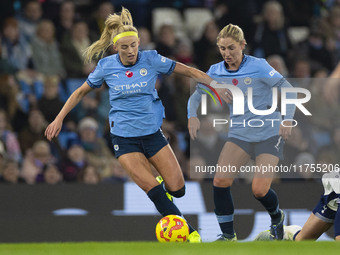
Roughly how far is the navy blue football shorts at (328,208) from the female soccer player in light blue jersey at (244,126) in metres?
0.51

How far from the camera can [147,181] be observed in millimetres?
8906

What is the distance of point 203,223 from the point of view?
450 inches

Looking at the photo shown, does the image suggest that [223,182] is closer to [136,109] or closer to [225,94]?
[225,94]

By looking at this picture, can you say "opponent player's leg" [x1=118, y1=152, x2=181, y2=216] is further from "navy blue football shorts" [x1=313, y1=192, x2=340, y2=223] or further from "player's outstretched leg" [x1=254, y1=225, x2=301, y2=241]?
"navy blue football shorts" [x1=313, y1=192, x2=340, y2=223]

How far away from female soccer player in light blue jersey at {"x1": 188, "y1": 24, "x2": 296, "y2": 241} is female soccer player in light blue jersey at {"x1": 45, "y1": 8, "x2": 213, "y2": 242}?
0.33 m

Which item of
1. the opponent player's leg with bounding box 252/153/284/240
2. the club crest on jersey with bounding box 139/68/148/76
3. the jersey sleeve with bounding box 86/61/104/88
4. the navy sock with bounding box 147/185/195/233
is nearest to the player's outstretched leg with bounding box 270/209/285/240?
the opponent player's leg with bounding box 252/153/284/240

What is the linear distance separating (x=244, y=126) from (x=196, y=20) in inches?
272

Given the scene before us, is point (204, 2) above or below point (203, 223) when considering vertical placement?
above

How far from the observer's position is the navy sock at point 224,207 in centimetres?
912

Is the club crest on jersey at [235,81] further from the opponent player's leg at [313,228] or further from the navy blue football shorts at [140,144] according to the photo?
the opponent player's leg at [313,228]

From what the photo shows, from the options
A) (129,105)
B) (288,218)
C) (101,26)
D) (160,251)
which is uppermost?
(101,26)

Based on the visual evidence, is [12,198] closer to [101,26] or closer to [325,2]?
[101,26]

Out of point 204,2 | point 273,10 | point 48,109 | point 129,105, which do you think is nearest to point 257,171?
point 129,105

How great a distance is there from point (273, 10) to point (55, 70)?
13.0 ft
